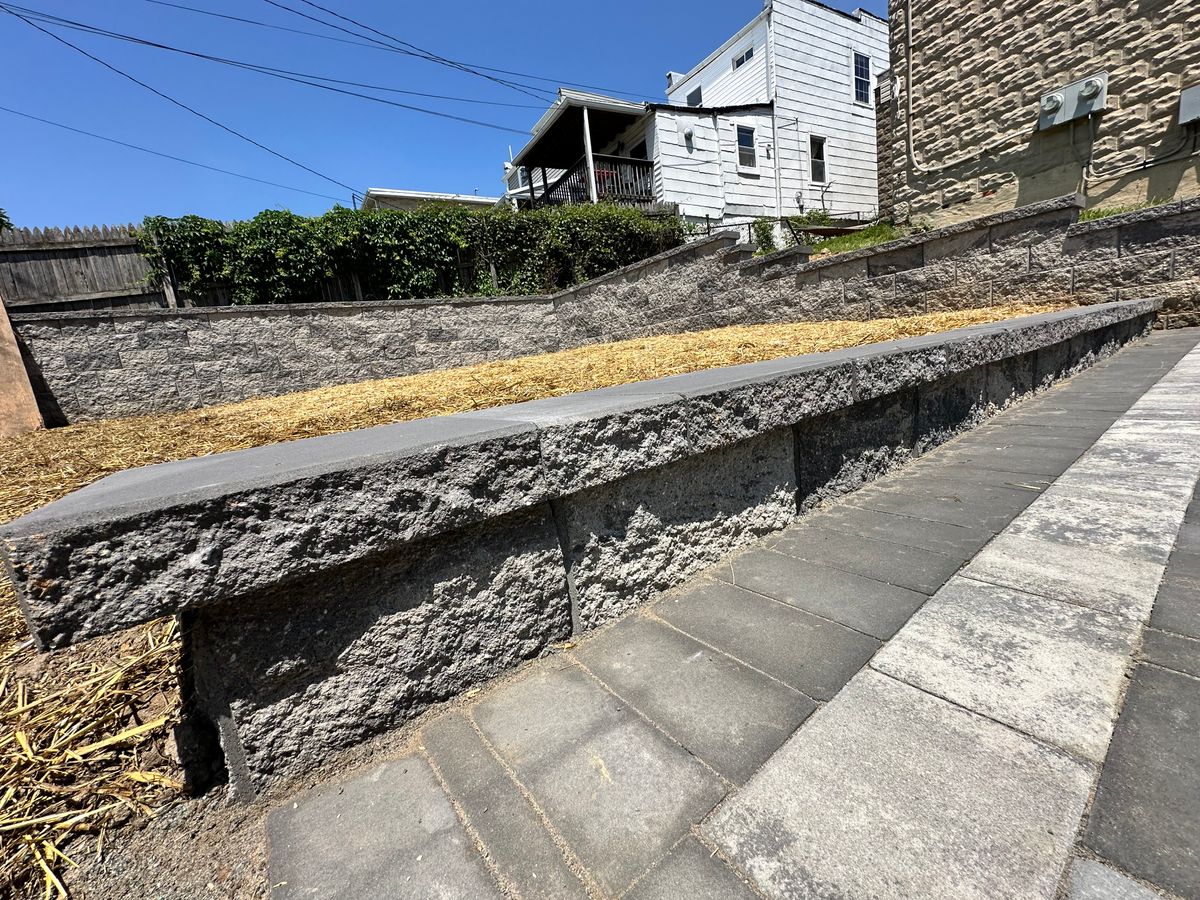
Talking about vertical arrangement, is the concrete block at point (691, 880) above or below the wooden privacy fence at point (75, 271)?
below

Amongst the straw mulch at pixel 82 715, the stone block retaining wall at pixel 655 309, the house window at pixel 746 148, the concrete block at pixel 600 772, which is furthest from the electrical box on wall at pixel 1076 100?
the concrete block at pixel 600 772

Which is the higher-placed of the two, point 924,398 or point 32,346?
point 32,346

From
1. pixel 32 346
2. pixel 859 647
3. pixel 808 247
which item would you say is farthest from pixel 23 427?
pixel 808 247

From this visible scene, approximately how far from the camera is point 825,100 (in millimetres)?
15797

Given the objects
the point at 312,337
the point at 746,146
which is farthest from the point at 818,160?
the point at 312,337

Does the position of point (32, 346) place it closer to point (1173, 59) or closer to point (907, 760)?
point (907, 760)

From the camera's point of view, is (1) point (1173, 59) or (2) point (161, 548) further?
(1) point (1173, 59)

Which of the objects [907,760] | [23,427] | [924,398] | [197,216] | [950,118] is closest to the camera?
[907,760]

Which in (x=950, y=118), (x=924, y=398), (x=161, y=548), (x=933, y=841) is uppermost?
(x=950, y=118)

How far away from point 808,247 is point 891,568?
541 cm

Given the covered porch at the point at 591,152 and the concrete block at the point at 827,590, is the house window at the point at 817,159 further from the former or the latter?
the concrete block at the point at 827,590

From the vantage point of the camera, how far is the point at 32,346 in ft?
16.5

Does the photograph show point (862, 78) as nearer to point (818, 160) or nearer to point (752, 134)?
point (818, 160)

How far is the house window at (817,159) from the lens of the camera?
625 inches
